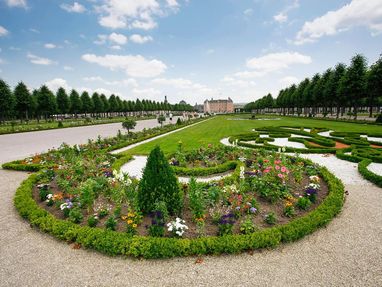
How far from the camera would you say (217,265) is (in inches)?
162

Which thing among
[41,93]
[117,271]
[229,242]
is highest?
[41,93]

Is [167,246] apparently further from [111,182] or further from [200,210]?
[111,182]

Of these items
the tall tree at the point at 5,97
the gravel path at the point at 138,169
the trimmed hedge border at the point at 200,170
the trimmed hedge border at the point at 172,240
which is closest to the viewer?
the trimmed hedge border at the point at 172,240

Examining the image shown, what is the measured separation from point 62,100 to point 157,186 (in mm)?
65604

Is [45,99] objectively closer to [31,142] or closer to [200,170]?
[31,142]

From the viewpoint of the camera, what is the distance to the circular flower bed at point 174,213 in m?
4.43

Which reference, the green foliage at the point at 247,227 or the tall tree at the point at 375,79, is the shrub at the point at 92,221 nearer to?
the green foliage at the point at 247,227

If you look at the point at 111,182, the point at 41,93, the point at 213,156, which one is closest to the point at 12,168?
the point at 111,182

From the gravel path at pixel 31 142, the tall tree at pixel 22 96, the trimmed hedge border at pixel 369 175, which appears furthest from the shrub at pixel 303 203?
the tall tree at pixel 22 96

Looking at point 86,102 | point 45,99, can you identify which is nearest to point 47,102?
point 45,99

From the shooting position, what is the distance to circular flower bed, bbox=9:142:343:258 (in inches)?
175

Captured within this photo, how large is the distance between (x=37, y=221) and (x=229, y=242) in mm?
4579

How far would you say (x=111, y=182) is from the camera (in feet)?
23.8

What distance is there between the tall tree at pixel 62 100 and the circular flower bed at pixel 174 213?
201 feet
